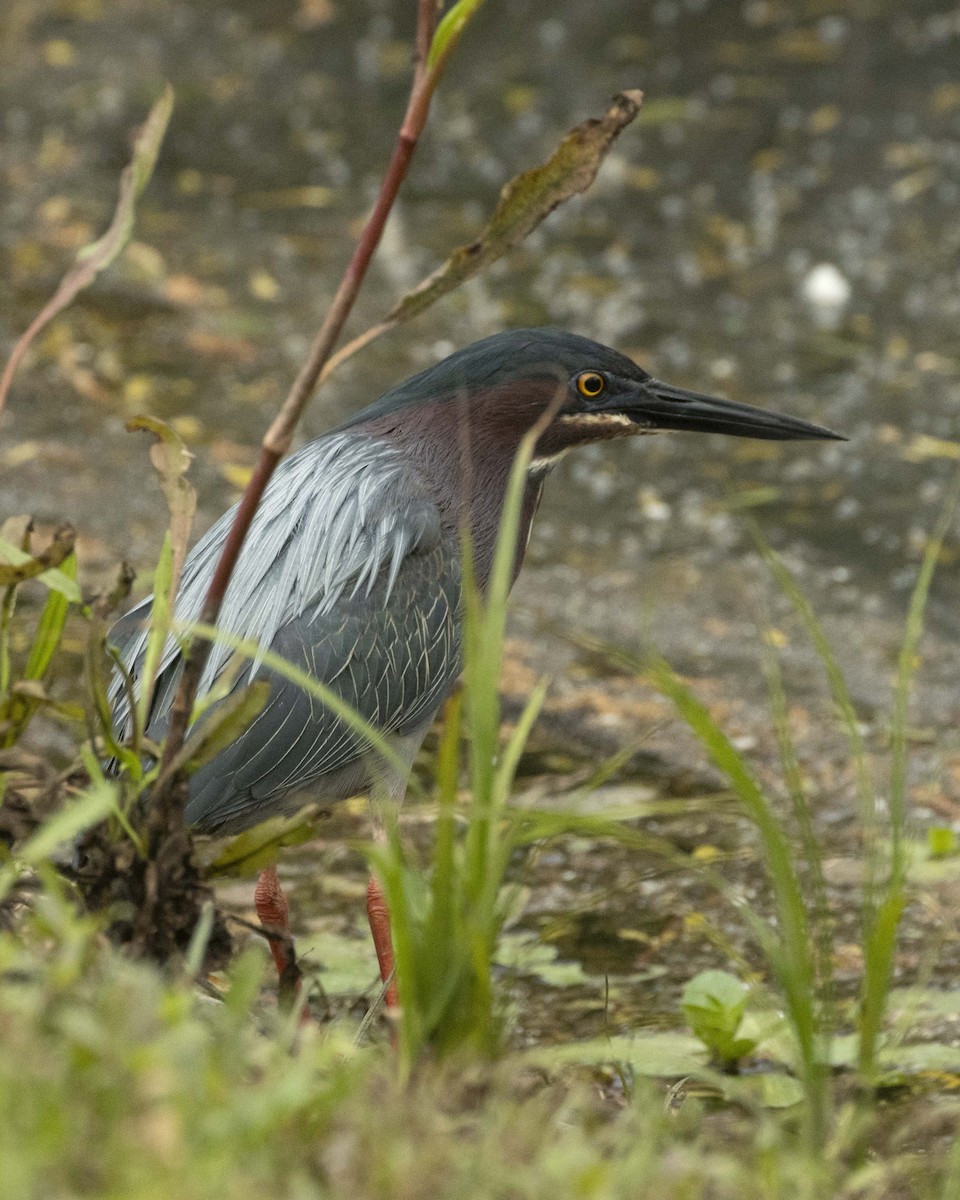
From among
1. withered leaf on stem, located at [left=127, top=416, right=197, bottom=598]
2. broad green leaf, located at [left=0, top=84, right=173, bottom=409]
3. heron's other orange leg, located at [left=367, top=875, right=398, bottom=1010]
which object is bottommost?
heron's other orange leg, located at [left=367, top=875, right=398, bottom=1010]

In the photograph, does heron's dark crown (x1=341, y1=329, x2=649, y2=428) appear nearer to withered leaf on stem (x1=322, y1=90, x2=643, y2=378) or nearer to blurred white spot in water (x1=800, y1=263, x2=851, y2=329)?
withered leaf on stem (x1=322, y1=90, x2=643, y2=378)

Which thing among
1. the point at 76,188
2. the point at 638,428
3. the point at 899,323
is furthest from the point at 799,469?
the point at 76,188

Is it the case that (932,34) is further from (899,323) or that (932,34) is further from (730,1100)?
(730,1100)

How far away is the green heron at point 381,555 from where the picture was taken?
3.82m

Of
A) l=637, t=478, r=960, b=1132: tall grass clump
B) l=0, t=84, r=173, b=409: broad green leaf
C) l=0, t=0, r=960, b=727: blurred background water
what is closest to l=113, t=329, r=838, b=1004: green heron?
l=0, t=84, r=173, b=409: broad green leaf

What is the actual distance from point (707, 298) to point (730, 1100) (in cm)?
499

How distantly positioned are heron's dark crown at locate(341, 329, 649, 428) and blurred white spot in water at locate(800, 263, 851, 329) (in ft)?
12.3

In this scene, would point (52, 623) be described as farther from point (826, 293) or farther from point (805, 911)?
point (826, 293)

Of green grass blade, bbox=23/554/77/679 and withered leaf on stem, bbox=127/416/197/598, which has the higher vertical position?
withered leaf on stem, bbox=127/416/197/598

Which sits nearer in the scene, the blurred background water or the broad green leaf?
the broad green leaf

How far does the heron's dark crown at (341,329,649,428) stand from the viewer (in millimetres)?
4109

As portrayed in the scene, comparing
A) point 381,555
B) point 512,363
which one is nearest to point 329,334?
point 381,555

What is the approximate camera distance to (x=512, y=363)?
13.5 ft

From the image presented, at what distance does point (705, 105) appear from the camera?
363 inches
